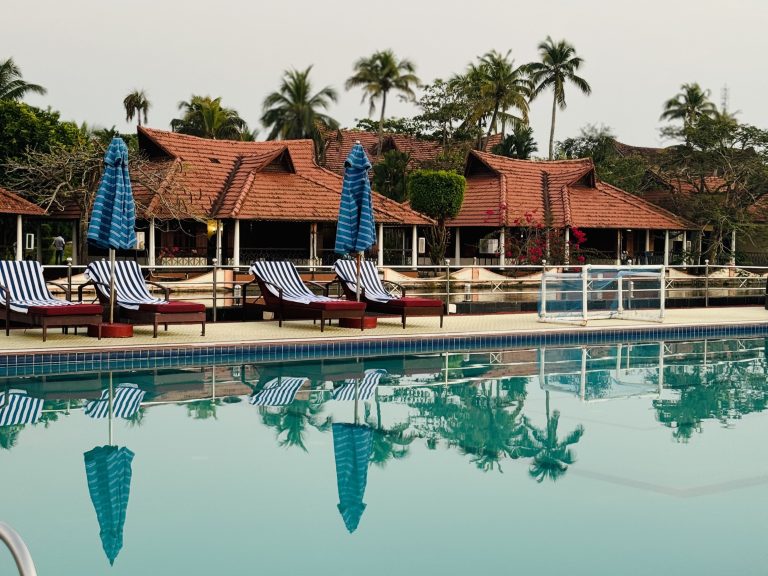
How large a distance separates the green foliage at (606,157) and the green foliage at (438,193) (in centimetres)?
966

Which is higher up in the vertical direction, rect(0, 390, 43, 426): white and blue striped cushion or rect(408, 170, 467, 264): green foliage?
rect(408, 170, 467, 264): green foliage

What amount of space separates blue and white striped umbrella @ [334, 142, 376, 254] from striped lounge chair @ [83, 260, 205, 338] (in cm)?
261

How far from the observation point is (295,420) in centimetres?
875

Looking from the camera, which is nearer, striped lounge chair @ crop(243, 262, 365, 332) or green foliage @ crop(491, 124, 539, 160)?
striped lounge chair @ crop(243, 262, 365, 332)

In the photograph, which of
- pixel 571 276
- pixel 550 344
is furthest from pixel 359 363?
pixel 571 276

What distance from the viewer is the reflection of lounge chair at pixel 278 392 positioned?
958cm

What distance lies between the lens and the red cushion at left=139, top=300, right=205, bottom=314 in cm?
1245

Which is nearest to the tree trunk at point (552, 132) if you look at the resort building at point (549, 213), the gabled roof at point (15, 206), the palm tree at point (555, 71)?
the palm tree at point (555, 71)

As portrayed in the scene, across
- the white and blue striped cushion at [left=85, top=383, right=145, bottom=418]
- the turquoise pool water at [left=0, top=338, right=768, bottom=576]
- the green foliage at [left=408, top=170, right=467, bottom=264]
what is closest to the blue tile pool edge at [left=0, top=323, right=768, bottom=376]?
the turquoise pool water at [left=0, top=338, right=768, bottom=576]

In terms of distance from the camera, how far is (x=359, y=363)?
40.6 feet

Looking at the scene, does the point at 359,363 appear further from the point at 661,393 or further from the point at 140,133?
the point at 140,133

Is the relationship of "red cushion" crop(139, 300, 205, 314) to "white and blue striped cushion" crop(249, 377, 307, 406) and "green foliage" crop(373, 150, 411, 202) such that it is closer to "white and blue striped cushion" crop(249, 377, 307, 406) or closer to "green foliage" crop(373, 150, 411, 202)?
"white and blue striped cushion" crop(249, 377, 307, 406)

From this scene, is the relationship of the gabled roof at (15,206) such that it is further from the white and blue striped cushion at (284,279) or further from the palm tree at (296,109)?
the palm tree at (296,109)

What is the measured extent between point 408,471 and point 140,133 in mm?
27005
